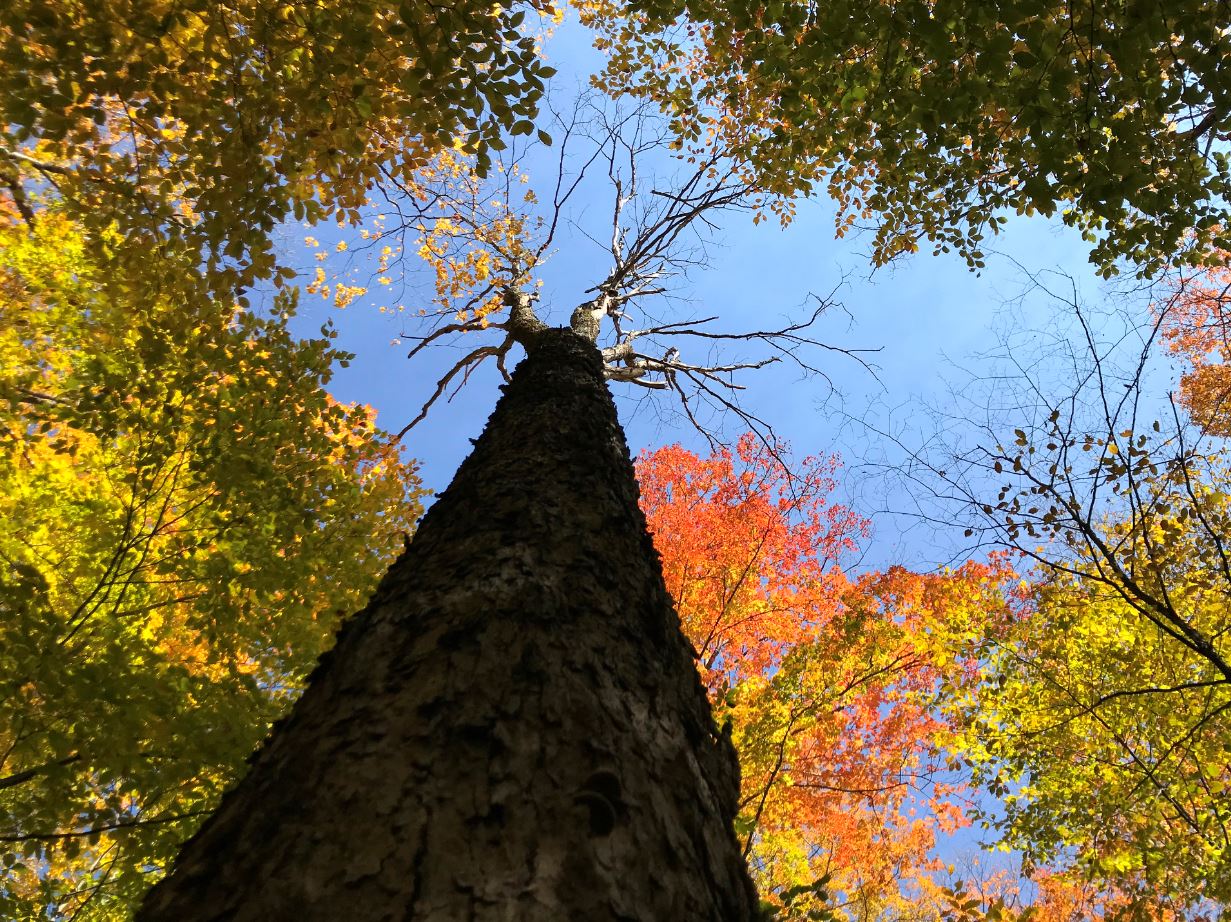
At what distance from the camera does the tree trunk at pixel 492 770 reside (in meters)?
1.06

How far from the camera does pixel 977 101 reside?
3.70 m

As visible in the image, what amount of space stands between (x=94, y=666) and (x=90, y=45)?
330 centimetres

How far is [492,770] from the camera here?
Result: 128 cm

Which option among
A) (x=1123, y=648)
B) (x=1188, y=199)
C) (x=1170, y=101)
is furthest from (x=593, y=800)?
(x=1123, y=648)

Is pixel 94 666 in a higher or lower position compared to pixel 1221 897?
higher

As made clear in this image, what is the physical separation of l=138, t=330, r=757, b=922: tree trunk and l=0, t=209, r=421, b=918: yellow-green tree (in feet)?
8.64

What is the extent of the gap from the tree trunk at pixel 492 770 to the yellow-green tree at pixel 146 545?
2.63 m

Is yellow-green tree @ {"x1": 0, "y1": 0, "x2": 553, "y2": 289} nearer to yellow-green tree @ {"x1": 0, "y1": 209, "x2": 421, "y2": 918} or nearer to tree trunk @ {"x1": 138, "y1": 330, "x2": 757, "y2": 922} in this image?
yellow-green tree @ {"x1": 0, "y1": 209, "x2": 421, "y2": 918}

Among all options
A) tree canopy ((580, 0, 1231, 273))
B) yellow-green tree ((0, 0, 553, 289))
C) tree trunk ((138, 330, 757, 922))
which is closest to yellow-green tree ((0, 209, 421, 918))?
yellow-green tree ((0, 0, 553, 289))

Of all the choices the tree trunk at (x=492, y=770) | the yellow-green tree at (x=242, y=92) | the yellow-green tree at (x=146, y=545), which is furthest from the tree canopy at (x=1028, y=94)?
the yellow-green tree at (x=146, y=545)

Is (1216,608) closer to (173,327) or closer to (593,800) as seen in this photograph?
(593,800)

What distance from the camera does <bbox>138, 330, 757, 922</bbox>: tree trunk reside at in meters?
1.06

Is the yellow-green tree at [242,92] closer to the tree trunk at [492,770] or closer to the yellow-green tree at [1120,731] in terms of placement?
the tree trunk at [492,770]

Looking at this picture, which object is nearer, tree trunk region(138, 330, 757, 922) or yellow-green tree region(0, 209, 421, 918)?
tree trunk region(138, 330, 757, 922)
